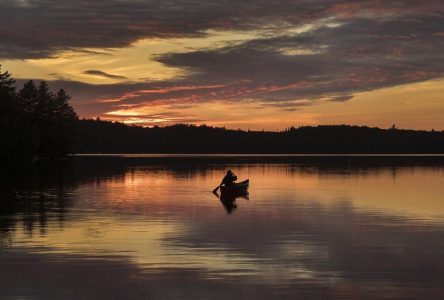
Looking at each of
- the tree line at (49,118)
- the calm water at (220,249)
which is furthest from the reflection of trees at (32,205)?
the tree line at (49,118)

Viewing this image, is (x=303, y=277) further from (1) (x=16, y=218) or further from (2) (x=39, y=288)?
(1) (x=16, y=218)

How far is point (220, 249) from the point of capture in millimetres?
24312

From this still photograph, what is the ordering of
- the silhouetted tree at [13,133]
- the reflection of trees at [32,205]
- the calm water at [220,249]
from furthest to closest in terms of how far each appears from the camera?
1. the silhouetted tree at [13,133]
2. the reflection of trees at [32,205]
3. the calm water at [220,249]

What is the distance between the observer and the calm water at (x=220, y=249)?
1784 cm

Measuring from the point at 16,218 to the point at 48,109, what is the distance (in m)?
126

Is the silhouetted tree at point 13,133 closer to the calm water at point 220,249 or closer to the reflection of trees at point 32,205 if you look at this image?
the reflection of trees at point 32,205

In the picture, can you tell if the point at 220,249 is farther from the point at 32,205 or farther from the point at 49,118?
the point at 49,118

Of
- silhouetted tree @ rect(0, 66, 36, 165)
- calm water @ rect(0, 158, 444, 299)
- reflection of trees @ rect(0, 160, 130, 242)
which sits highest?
silhouetted tree @ rect(0, 66, 36, 165)

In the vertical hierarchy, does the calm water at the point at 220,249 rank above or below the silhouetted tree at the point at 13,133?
below

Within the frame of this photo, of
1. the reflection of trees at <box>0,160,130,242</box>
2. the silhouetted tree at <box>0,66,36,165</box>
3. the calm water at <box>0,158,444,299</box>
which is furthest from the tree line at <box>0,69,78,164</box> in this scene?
the calm water at <box>0,158,444,299</box>

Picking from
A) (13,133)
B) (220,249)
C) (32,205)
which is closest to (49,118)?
(13,133)

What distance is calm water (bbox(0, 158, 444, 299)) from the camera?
58.5 ft

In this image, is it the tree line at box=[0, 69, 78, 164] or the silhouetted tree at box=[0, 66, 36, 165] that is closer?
the silhouetted tree at box=[0, 66, 36, 165]

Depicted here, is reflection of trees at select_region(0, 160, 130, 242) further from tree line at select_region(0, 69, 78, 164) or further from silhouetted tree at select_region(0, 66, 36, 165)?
tree line at select_region(0, 69, 78, 164)
